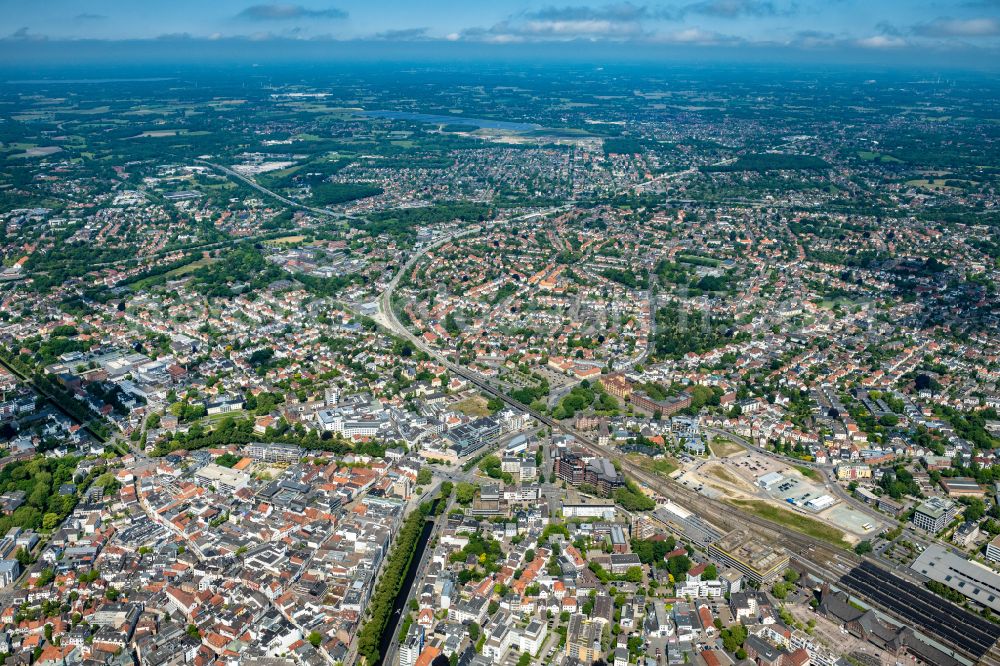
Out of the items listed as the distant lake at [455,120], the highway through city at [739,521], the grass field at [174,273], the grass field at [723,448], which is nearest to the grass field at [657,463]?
the highway through city at [739,521]

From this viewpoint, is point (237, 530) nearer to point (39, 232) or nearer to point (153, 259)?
point (153, 259)

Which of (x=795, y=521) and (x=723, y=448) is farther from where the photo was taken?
(x=723, y=448)

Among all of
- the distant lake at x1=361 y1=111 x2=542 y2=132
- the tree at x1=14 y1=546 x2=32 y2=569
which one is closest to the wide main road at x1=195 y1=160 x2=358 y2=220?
the distant lake at x1=361 y1=111 x2=542 y2=132

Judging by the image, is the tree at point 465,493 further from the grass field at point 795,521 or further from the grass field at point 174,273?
the grass field at point 174,273

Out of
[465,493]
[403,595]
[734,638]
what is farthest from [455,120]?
[734,638]

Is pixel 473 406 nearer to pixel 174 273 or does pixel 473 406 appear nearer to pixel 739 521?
pixel 739 521

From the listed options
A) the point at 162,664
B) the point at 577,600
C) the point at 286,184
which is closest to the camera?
the point at 162,664

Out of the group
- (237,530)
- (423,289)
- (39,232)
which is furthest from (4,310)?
(237,530)
